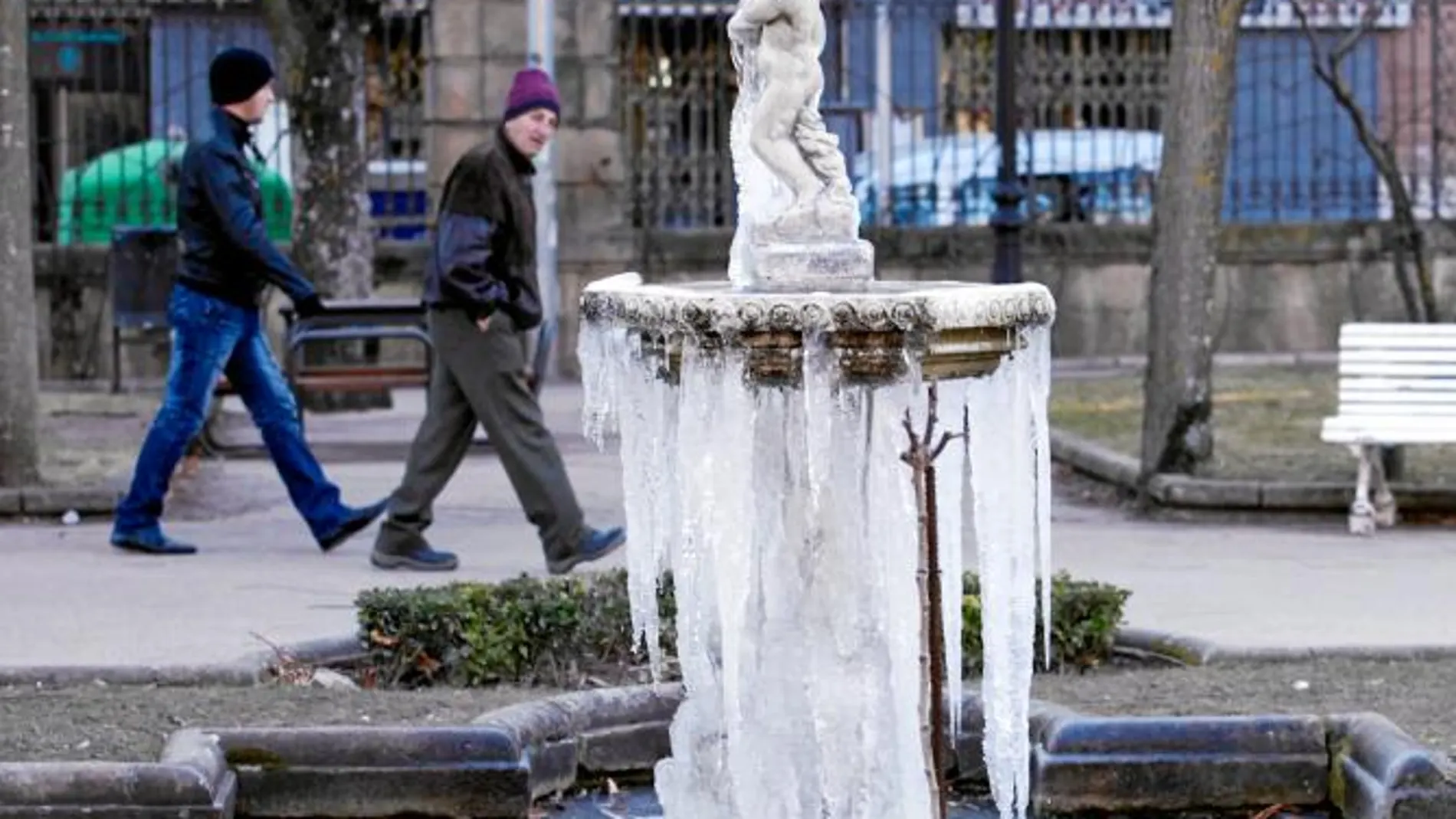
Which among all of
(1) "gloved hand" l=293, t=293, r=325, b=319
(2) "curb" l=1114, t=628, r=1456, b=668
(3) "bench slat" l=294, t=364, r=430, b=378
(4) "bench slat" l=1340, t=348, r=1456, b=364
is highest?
(1) "gloved hand" l=293, t=293, r=325, b=319

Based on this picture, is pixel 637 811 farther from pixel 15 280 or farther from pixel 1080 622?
pixel 15 280

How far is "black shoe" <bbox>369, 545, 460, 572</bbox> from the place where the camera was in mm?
12406

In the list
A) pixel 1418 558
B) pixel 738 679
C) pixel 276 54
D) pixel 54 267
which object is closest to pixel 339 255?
pixel 276 54

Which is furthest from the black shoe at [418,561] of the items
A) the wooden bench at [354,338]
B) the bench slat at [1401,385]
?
the bench slat at [1401,385]

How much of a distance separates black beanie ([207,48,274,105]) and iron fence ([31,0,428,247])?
9.90 m

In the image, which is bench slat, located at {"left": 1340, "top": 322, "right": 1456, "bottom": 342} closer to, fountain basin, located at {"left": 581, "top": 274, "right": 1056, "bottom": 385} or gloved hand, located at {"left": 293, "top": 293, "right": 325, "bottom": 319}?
gloved hand, located at {"left": 293, "top": 293, "right": 325, "bottom": 319}

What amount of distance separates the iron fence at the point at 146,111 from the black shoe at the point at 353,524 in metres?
10.1

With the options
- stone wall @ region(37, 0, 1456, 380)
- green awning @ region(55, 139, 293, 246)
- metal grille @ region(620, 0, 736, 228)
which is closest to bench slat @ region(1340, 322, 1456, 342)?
stone wall @ region(37, 0, 1456, 380)

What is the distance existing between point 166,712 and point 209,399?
3925 mm

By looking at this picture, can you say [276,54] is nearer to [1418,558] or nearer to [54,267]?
[54,267]

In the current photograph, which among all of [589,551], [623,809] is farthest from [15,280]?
[623,809]

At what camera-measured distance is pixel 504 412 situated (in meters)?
11.8

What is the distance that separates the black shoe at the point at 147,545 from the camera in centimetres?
1298

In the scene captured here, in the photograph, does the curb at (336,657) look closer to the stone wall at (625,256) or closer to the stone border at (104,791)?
the stone border at (104,791)
